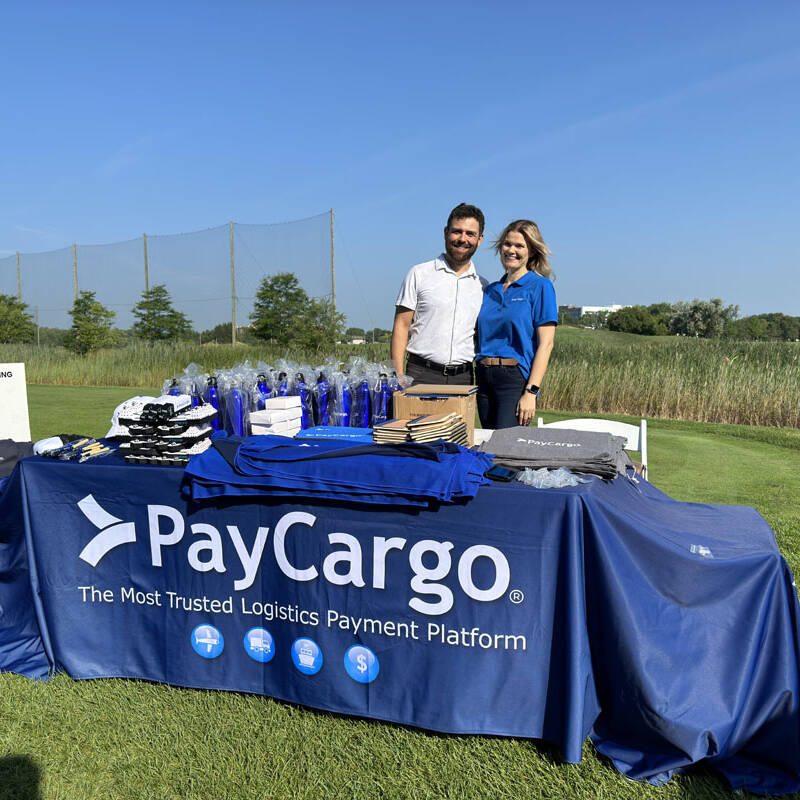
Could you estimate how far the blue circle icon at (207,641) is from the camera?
7.43 feet

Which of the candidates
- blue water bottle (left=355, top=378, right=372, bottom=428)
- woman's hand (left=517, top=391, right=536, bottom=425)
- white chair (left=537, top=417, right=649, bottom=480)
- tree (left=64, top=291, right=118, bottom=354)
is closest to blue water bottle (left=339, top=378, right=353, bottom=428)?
blue water bottle (left=355, top=378, right=372, bottom=428)

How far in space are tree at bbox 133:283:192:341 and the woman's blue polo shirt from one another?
840 inches

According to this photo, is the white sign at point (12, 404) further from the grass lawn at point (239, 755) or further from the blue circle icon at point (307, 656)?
the blue circle icon at point (307, 656)

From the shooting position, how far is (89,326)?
71.6 ft

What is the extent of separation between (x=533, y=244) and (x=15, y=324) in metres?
29.5

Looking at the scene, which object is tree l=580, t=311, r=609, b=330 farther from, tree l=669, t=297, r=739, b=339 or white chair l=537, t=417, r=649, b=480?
white chair l=537, t=417, r=649, b=480

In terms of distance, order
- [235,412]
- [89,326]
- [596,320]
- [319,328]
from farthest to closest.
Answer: [596,320]
[89,326]
[319,328]
[235,412]

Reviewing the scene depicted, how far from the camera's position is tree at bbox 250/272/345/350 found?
1800 cm

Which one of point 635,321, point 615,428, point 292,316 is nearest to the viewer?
point 615,428

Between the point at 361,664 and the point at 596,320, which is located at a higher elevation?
the point at 596,320

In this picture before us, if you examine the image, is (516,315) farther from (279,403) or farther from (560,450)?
(279,403)

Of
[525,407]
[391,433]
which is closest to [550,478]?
[391,433]

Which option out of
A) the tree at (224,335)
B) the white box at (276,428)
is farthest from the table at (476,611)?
the tree at (224,335)

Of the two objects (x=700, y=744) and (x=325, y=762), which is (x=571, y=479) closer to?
(x=700, y=744)
